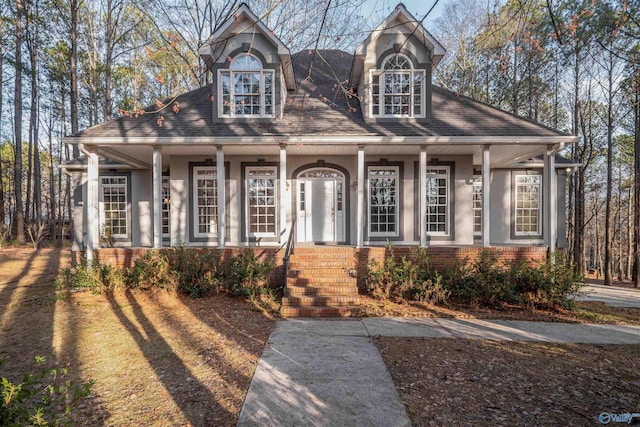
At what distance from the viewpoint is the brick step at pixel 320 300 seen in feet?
21.4

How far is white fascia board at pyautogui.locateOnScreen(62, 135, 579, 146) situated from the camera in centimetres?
825

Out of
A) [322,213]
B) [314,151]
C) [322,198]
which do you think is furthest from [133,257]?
[314,151]

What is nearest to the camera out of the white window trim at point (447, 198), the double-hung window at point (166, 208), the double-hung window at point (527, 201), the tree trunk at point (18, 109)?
the white window trim at point (447, 198)

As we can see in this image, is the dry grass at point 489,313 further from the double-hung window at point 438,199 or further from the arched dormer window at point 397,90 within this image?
the arched dormer window at point 397,90

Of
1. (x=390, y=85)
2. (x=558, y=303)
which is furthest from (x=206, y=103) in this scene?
(x=558, y=303)

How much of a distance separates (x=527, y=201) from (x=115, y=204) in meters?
14.6

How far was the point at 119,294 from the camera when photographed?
7.33m

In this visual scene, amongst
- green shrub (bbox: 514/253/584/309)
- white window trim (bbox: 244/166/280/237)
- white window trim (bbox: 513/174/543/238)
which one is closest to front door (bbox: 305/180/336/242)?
white window trim (bbox: 244/166/280/237)

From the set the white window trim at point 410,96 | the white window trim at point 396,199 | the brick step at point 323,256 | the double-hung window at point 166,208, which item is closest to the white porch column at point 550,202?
the white window trim at point 410,96

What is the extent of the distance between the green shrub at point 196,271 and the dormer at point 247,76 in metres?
3.89

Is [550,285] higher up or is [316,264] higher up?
[316,264]

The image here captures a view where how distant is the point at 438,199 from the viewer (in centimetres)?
1042

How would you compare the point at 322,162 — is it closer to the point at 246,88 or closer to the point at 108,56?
the point at 246,88

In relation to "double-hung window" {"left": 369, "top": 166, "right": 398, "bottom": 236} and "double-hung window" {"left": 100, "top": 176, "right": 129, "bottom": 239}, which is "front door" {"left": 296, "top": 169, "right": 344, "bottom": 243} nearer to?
"double-hung window" {"left": 369, "top": 166, "right": 398, "bottom": 236}
